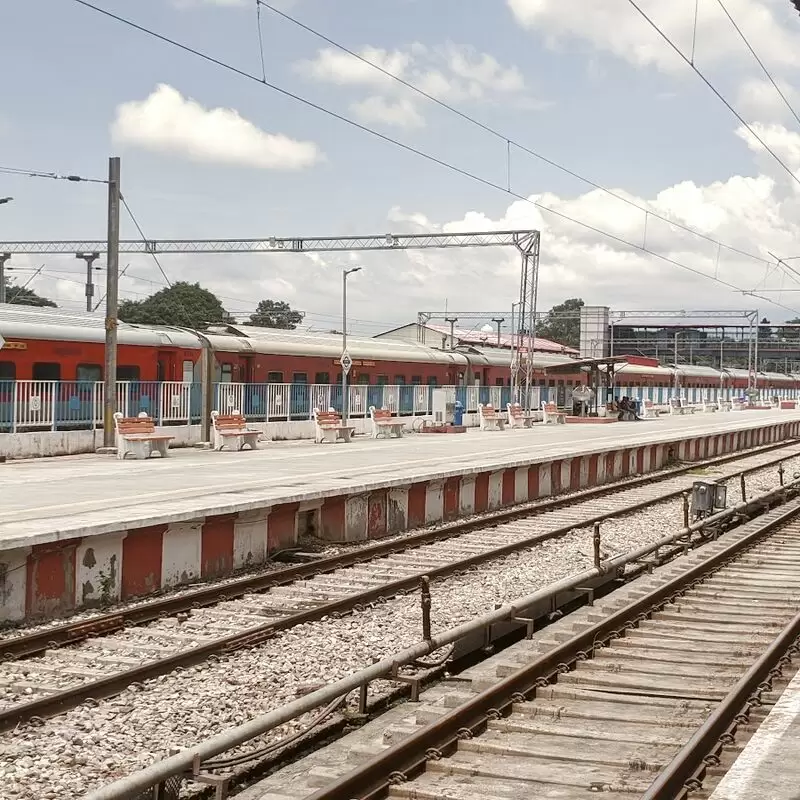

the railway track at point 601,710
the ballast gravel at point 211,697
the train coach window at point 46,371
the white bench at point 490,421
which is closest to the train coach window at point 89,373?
the train coach window at point 46,371

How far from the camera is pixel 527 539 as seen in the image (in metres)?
15.8

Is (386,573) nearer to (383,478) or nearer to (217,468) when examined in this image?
(383,478)

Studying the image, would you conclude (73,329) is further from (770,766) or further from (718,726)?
(770,766)

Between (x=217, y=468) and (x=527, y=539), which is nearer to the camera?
(x=527, y=539)

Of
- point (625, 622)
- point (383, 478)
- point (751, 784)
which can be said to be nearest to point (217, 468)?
point (383, 478)

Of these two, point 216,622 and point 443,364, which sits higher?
point 443,364

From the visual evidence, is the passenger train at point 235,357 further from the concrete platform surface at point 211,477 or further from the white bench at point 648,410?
the white bench at point 648,410

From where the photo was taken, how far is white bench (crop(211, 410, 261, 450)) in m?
26.5

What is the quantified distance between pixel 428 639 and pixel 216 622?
2864 mm

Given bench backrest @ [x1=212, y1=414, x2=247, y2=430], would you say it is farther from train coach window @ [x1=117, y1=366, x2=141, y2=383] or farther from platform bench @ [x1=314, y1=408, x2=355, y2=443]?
platform bench @ [x1=314, y1=408, x2=355, y2=443]

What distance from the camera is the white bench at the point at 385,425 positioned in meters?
34.3

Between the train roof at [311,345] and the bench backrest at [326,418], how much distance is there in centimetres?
288

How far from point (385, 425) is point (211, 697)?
1049 inches

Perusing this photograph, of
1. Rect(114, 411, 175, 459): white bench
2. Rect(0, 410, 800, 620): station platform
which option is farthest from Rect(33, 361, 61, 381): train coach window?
Rect(0, 410, 800, 620): station platform
